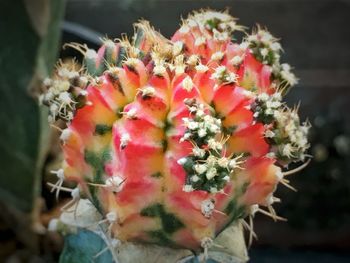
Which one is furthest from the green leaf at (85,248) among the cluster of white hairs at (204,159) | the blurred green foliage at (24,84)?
the blurred green foliage at (24,84)

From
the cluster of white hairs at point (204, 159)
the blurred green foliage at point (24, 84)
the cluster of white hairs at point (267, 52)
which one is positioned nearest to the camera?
the cluster of white hairs at point (204, 159)

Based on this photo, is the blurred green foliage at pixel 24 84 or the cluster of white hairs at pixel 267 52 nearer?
the cluster of white hairs at pixel 267 52

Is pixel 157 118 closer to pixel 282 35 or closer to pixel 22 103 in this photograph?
pixel 22 103

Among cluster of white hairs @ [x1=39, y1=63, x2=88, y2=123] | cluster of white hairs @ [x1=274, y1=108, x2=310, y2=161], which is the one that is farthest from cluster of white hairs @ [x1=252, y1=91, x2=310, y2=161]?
cluster of white hairs @ [x1=39, y1=63, x2=88, y2=123]

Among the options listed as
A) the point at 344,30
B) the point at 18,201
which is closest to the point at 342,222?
the point at 344,30

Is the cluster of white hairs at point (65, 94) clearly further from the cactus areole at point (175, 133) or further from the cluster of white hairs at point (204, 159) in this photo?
the cluster of white hairs at point (204, 159)
